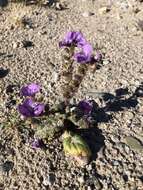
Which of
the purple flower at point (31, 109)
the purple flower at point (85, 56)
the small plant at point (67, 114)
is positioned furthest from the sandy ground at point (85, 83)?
the purple flower at point (85, 56)

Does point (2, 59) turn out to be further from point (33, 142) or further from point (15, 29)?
point (33, 142)

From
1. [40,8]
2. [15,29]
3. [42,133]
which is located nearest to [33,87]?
[42,133]

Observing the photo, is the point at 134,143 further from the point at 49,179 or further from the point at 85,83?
the point at 85,83

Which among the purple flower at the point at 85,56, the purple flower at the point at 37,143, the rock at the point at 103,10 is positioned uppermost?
the purple flower at the point at 85,56

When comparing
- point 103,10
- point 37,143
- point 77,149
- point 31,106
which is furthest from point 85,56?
point 103,10

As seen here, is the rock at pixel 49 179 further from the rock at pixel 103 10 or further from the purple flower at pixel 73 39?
the rock at pixel 103 10

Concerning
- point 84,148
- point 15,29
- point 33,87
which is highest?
point 33,87
